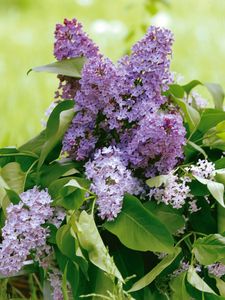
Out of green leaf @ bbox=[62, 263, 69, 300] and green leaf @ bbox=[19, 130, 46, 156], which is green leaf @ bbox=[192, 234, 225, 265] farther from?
green leaf @ bbox=[19, 130, 46, 156]

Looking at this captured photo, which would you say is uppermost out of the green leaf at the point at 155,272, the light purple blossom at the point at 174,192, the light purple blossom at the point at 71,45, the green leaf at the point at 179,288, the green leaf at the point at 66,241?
the light purple blossom at the point at 71,45

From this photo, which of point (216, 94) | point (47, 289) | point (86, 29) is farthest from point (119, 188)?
point (86, 29)

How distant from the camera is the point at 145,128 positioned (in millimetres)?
1229

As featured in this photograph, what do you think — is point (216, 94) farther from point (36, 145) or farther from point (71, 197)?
point (71, 197)

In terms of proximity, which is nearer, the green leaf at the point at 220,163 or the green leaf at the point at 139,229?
the green leaf at the point at 139,229

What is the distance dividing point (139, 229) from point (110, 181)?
0.09m

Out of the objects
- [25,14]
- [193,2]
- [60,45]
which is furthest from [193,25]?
[60,45]

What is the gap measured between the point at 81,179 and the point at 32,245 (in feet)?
0.45

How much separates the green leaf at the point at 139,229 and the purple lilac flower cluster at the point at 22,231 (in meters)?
0.11

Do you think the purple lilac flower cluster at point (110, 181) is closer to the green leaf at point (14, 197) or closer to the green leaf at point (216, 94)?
the green leaf at point (14, 197)

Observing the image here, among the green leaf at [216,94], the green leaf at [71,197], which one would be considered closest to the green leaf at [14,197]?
the green leaf at [71,197]

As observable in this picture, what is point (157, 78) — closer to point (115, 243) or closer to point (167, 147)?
point (167, 147)

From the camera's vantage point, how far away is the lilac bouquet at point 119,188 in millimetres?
1202

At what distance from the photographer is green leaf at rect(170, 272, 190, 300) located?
121 cm
